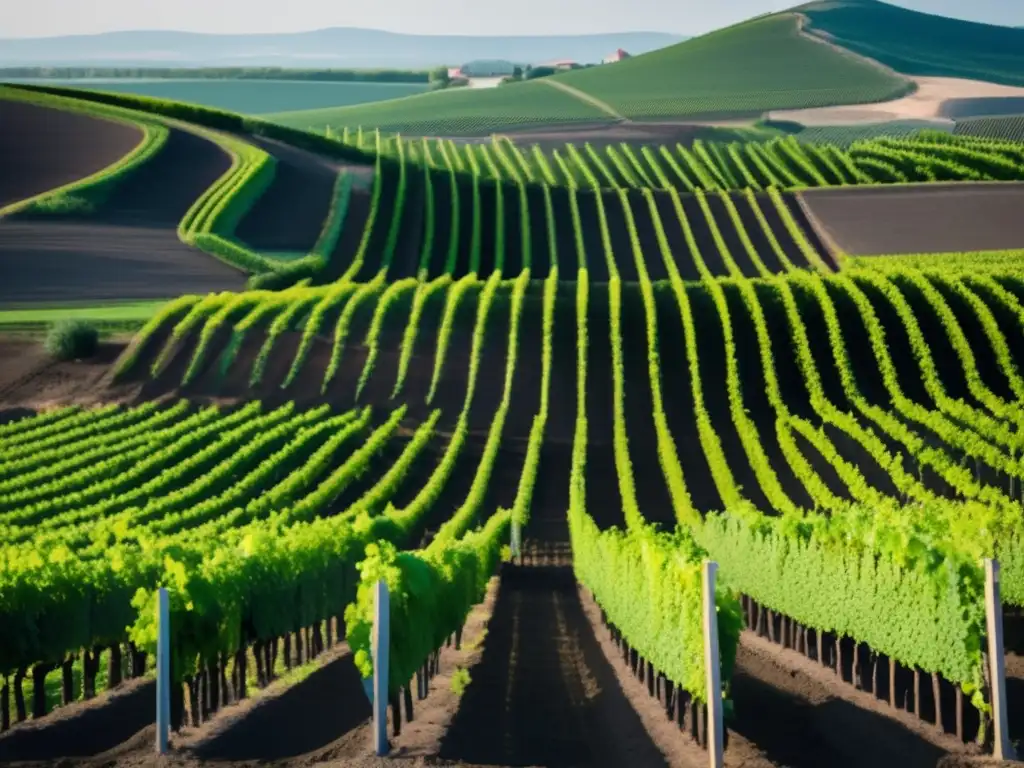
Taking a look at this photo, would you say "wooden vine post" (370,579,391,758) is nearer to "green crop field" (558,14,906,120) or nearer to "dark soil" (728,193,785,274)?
"dark soil" (728,193,785,274)

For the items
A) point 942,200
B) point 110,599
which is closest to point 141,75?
point 942,200

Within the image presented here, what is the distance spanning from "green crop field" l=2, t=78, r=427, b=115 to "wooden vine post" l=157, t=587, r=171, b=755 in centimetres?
14400

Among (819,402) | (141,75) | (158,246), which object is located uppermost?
(141,75)

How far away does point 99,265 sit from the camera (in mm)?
64250

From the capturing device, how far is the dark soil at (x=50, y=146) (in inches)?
2970

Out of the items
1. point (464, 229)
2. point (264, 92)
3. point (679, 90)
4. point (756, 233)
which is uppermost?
point (264, 92)

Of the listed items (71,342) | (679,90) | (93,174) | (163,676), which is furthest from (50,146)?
(679,90)

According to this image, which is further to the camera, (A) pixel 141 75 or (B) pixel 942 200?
(A) pixel 141 75

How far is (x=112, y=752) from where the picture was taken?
1535 centimetres

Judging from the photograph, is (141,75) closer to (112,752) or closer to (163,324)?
(163,324)

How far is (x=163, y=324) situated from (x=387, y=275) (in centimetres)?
1448

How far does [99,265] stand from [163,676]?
5083 centimetres

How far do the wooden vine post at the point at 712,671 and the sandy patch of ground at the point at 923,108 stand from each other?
Answer: 11087 cm

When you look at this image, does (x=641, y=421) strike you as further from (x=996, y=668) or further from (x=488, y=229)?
(x=996, y=668)
